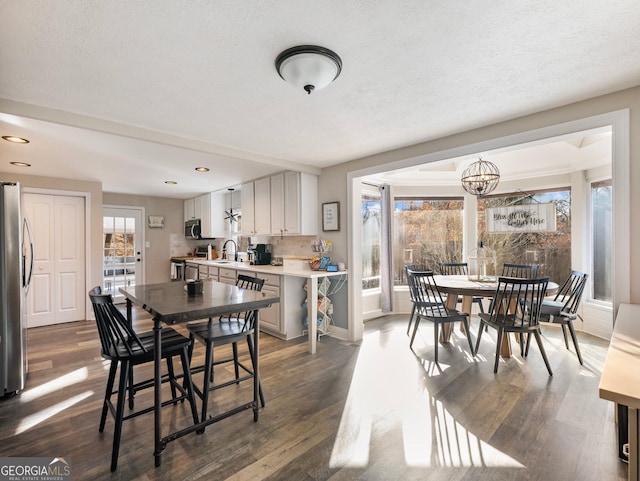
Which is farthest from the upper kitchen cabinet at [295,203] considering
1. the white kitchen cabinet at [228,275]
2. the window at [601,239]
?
the window at [601,239]

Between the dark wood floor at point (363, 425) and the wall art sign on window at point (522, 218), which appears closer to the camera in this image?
the dark wood floor at point (363, 425)

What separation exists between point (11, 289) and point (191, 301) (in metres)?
1.73

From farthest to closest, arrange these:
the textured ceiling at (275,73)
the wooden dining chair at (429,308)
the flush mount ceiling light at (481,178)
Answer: the flush mount ceiling light at (481,178) < the wooden dining chair at (429,308) < the textured ceiling at (275,73)

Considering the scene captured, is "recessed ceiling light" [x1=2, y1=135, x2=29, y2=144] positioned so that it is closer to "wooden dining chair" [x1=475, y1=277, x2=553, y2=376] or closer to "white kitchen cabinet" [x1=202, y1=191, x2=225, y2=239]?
"white kitchen cabinet" [x1=202, y1=191, x2=225, y2=239]

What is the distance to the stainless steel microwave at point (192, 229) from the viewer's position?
6.49 meters

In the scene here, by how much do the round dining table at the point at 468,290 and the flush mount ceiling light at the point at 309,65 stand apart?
2492 mm

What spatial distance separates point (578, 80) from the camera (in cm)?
202

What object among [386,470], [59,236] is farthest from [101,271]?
[386,470]

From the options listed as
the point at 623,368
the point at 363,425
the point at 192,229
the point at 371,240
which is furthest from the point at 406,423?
the point at 192,229

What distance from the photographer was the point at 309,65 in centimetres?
172

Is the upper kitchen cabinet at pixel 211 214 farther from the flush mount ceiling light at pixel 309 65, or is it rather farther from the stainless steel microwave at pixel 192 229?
the flush mount ceiling light at pixel 309 65

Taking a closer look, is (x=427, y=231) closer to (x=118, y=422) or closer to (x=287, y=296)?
(x=287, y=296)

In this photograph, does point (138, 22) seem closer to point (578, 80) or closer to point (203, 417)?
point (203, 417)

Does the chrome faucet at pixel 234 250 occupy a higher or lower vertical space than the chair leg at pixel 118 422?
higher
